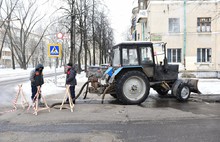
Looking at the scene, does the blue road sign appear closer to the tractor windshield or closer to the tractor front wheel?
the tractor windshield

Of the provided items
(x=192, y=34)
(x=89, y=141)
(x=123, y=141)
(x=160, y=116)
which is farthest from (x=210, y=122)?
(x=192, y=34)

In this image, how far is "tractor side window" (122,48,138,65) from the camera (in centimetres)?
1077

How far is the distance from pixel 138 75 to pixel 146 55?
0.99 m

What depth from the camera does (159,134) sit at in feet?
20.4

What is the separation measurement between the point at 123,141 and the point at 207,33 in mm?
20920

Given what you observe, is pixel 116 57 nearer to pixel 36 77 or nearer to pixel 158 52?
pixel 158 52

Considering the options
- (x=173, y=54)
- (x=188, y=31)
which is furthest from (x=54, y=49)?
(x=188, y=31)

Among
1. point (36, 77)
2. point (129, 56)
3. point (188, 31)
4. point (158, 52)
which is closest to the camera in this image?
point (36, 77)

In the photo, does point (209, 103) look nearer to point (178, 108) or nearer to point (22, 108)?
point (178, 108)

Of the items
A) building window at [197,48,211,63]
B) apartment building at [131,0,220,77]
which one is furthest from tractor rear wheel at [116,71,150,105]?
building window at [197,48,211,63]

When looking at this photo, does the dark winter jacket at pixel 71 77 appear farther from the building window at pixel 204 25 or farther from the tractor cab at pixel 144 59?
the building window at pixel 204 25

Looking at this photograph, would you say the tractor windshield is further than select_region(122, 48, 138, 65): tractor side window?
Yes

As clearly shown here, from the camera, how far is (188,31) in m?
24.2

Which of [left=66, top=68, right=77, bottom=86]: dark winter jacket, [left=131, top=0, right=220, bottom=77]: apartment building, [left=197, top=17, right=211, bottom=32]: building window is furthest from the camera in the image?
[left=197, top=17, right=211, bottom=32]: building window
